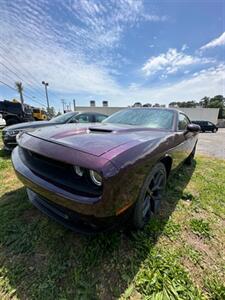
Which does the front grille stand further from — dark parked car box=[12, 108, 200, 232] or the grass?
the grass

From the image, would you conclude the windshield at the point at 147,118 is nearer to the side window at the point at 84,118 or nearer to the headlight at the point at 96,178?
the headlight at the point at 96,178

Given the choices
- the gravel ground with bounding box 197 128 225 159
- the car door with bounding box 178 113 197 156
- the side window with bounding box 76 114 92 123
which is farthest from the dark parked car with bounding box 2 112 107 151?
the gravel ground with bounding box 197 128 225 159

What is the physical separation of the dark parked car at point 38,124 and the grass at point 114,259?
2381mm

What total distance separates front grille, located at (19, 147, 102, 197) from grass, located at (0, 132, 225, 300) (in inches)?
29.5

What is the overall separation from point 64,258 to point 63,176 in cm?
80

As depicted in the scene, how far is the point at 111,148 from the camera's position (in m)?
1.39

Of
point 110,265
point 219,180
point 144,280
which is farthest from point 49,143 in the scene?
point 219,180

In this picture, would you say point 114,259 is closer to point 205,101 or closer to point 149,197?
point 149,197

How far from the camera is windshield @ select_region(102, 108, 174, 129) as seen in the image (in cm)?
276

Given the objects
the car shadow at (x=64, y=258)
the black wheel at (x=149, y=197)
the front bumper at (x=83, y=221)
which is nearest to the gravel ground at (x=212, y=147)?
the black wheel at (x=149, y=197)

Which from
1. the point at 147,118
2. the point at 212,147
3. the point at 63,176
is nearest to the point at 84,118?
the point at 147,118

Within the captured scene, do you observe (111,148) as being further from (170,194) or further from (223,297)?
(170,194)

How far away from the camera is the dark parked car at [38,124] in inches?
174

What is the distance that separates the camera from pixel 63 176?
1.49 metres
